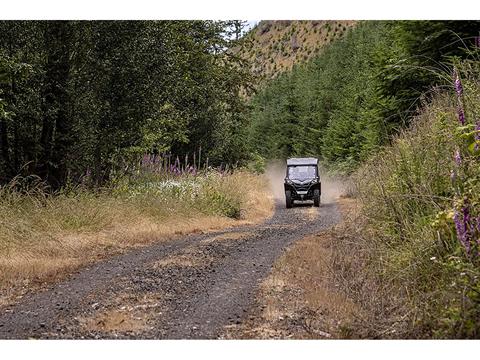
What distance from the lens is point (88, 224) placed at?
11.1m

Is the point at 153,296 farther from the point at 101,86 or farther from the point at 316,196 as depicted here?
the point at 316,196

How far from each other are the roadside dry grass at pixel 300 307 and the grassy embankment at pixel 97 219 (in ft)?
9.98

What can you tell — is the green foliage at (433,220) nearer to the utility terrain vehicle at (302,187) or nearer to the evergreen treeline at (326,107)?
the utility terrain vehicle at (302,187)

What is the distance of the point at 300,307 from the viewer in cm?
630

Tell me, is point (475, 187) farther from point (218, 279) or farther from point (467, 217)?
point (218, 279)

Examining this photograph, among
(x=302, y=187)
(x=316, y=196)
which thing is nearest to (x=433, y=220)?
(x=316, y=196)

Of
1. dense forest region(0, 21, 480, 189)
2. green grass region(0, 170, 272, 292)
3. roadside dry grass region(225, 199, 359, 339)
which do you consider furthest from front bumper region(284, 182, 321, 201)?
roadside dry grass region(225, 199, 359, 339)

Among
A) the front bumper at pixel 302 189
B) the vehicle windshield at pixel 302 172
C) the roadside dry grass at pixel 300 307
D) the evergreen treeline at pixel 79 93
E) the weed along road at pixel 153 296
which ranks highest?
the evergreen treeline at pixel 79 93

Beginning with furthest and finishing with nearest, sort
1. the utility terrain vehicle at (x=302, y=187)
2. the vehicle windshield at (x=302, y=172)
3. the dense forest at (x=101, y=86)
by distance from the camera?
the vehicle windshield at (x=302, y=172)
the utility terrain vehicle at (x=302, y=187)
the dense forest at (x=101, y=86)

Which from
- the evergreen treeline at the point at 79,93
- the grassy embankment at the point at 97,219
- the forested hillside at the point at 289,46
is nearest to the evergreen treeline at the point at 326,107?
the forested hillside at the point at 289,46

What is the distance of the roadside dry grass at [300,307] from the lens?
5434 millimetres

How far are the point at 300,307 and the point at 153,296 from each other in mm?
1835

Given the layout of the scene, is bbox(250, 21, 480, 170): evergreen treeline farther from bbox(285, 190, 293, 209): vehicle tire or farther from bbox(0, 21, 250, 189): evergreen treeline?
bbox(0, 21, 250, 189): evergreen treeline

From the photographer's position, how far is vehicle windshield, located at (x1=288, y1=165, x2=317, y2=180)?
943 inches
